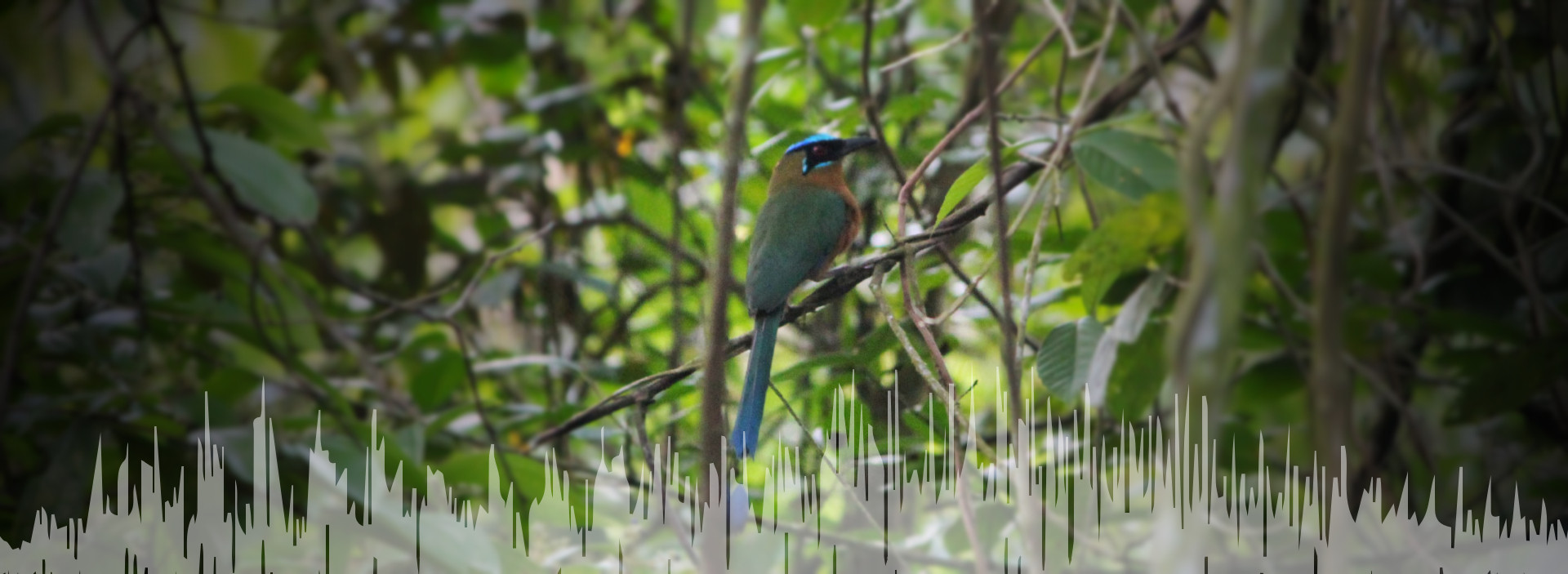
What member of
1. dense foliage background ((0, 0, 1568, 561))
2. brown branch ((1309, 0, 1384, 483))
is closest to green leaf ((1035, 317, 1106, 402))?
dense foliage background ((0, 0, 1568, 561))

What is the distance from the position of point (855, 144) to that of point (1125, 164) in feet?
0.64

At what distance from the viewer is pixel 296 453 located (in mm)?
1051

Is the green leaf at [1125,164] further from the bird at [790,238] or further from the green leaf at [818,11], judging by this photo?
the green leaf at [818,11]

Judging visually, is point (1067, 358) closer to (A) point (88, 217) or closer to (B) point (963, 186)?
(B) point (963, 186)

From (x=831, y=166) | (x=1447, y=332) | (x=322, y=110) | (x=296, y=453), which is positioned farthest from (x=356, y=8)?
(x=1447, y=332)

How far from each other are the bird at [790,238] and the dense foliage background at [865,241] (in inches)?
0.6

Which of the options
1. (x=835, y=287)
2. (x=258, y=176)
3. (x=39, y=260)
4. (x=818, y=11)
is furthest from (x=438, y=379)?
(x=835, y=287)

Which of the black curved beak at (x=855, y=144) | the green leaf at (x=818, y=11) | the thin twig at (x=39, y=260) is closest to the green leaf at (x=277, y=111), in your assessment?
the thin twig at (x=39, y=260)

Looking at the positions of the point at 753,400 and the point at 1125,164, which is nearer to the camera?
the point at 753,400

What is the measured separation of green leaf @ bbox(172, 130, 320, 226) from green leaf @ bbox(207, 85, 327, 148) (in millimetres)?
62

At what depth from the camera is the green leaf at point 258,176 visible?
1.19m

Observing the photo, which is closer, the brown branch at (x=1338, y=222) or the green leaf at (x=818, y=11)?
the brown branch at (x=1338, y=222)

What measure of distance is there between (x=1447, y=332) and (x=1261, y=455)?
0.74 meters

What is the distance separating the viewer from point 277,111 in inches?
51.2
